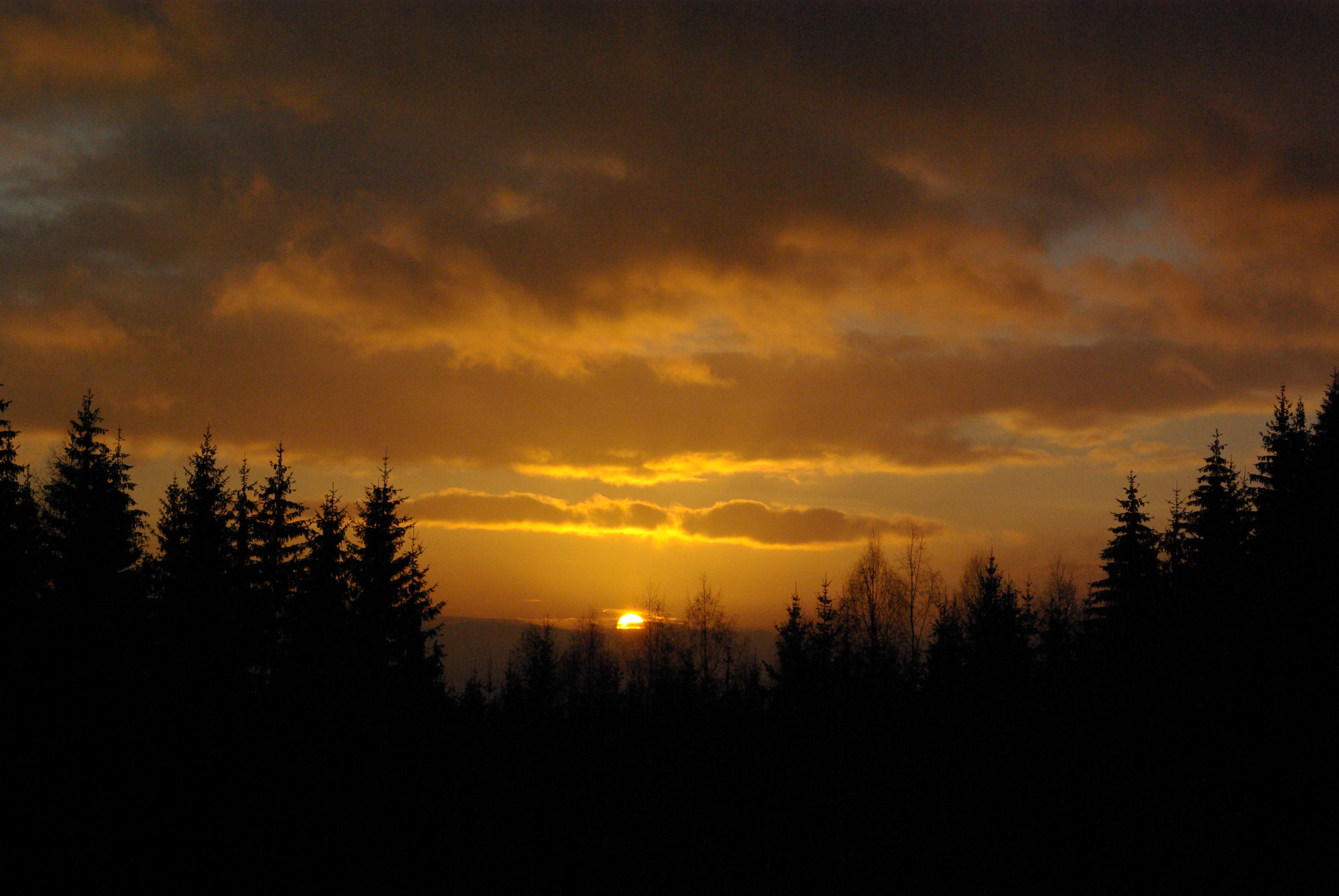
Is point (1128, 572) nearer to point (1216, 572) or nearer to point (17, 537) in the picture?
point (1216, 572)

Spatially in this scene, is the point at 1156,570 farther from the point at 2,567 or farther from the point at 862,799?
the point at 2,567

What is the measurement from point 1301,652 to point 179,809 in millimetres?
34812

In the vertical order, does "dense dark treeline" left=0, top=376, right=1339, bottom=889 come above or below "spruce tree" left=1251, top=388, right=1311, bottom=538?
below

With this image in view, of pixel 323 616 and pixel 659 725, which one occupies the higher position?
pixel 323 616

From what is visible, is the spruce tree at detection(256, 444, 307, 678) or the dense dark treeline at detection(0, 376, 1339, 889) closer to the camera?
the dense dark treeline at detection(0, 376, 1339, 889)

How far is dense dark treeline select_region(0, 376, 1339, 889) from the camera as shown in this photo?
22891 millimetres

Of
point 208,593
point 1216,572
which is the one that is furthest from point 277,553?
point 1216,572

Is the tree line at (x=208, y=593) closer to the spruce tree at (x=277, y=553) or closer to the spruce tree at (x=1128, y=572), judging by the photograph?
the spruce tree at (x=277, y=553)

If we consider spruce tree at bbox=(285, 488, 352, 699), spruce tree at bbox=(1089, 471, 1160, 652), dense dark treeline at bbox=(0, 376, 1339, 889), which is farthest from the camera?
spruce tree at bbox=(1089, 471, 1160, 652)

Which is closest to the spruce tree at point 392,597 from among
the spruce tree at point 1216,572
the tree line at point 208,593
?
the tree line at point 208,593

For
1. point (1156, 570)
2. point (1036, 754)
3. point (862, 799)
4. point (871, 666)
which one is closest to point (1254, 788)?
point (1036, 754)

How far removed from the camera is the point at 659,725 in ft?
124

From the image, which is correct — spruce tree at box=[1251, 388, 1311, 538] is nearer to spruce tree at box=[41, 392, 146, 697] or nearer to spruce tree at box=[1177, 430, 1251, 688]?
spruce tree at box=[1177, 430, 1251, 688]

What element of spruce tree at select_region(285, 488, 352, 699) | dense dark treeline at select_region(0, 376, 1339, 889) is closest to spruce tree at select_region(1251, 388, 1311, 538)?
dense dark treeline at select_region(0, 376, 1339, 889)
